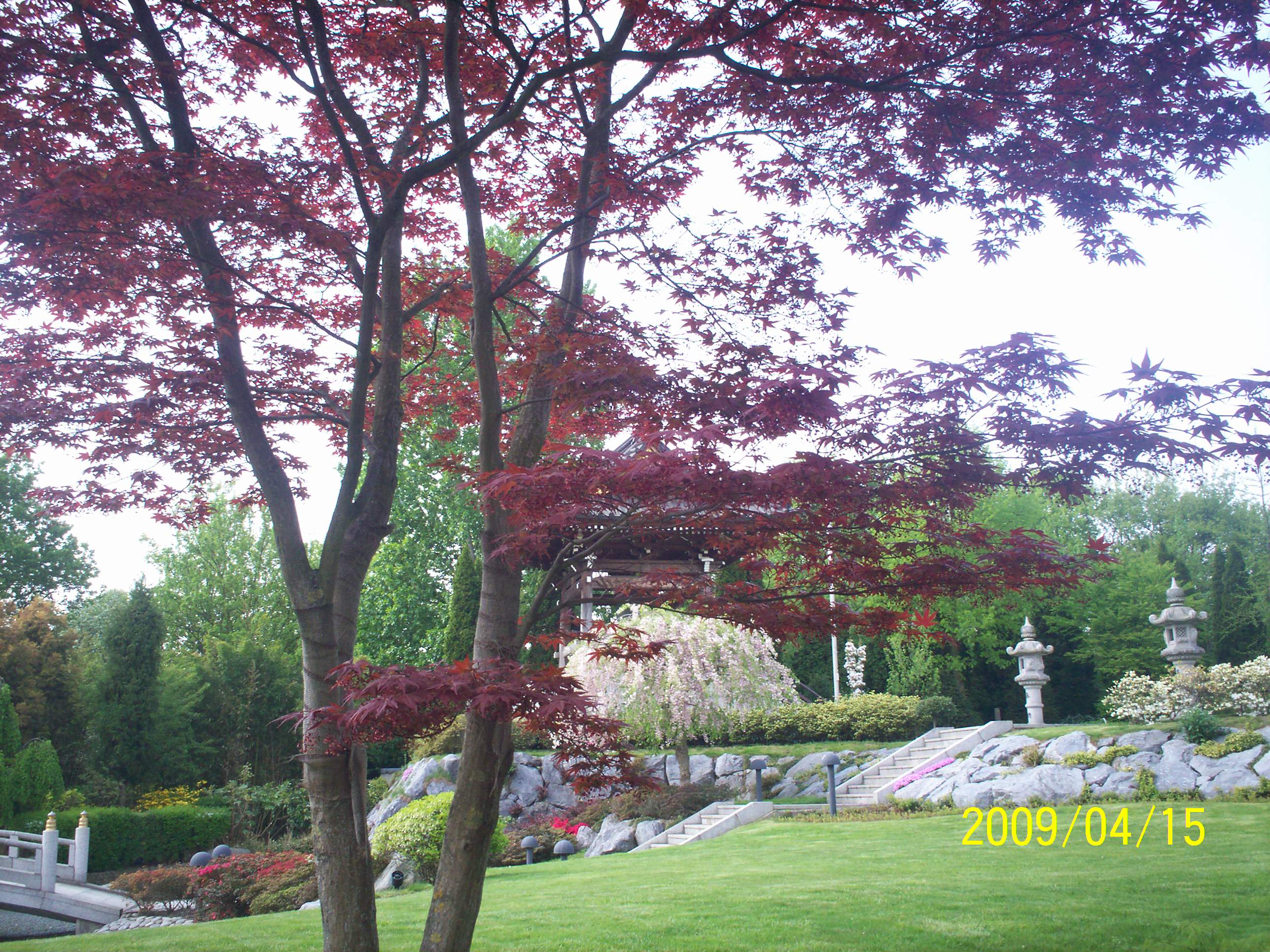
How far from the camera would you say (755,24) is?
487 cm

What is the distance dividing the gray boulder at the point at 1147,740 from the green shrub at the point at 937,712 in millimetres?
4891

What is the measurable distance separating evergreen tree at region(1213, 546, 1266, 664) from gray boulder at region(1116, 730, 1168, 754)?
1222 cm

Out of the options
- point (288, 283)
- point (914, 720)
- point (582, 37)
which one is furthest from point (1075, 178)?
point (914, 720)

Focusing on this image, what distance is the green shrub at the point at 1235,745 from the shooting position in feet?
39.2

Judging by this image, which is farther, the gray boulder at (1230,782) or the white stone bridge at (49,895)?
the white stone bridge at (49,895)

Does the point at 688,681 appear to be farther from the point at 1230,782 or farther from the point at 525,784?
the point at 1230,782

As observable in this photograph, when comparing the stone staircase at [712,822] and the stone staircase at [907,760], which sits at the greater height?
the stone staircase at [907,760]

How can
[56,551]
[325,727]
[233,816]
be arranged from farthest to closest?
[56,551]
[233,816]
[325,727]

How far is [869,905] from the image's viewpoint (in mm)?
6500

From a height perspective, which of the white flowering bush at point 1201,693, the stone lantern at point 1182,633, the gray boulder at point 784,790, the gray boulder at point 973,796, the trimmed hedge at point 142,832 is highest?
the stone lantern at point 1182,633

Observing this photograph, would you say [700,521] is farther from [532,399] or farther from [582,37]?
[582,37]

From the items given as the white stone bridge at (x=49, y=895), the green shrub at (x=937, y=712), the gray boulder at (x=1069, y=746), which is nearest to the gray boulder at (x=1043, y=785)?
the gray boulder at (x=1069, y=746)

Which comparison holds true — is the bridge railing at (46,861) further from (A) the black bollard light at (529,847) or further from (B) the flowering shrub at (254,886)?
(A) the black bollard light at (529,847)

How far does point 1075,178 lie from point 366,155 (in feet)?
14.0
